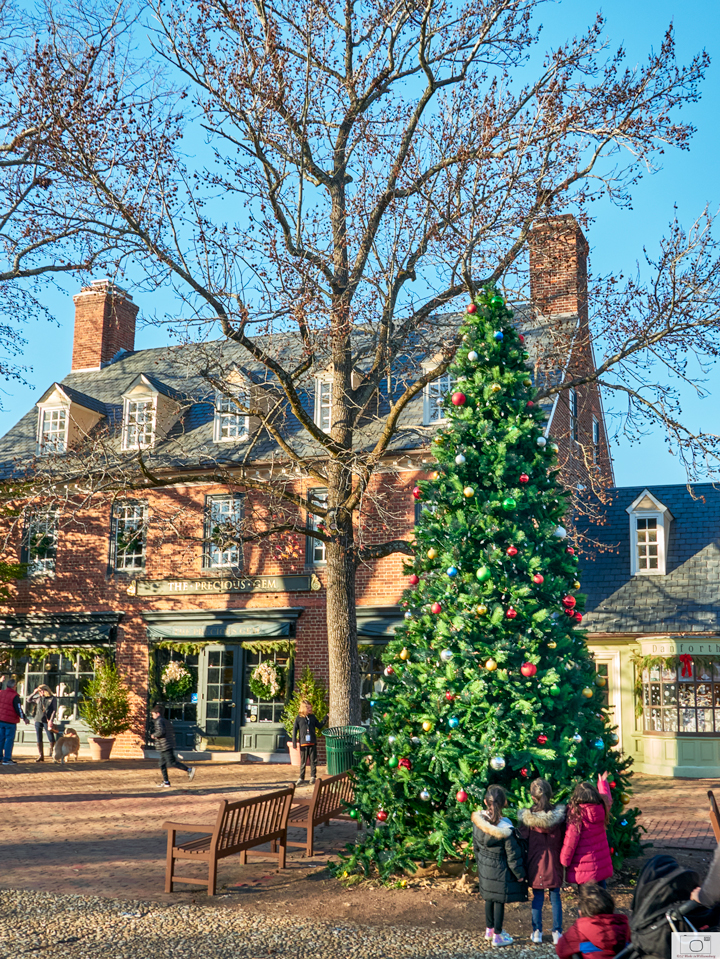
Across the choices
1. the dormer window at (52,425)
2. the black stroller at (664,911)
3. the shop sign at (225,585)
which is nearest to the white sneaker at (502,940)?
the black stroller at (664,911)

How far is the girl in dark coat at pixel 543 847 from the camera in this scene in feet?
21.6

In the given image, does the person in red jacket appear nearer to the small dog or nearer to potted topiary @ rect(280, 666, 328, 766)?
potted topiary @ rect(280, 666, 328, 766)

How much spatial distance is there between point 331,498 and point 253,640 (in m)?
7.87

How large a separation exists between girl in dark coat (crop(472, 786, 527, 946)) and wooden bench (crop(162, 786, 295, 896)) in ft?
7.57

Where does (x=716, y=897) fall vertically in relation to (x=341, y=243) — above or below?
below

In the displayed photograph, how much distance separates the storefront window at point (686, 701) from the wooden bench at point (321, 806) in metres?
9.95

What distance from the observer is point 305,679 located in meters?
19.2

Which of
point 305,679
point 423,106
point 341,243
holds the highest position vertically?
point 423,106

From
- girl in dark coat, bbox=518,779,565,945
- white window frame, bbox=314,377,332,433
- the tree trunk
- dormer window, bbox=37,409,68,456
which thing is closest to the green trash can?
the tree trunk

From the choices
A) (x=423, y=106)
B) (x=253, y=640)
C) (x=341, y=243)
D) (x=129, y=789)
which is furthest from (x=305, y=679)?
(x=423, y=106)

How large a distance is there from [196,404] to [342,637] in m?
11.7

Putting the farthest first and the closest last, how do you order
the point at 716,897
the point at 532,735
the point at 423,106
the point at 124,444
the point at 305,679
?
the point at 124,444 < the point at 305,679 < the point at 423,106 < the point at 532,735 < the point at 716,897

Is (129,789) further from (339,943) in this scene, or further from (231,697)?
(339,943)

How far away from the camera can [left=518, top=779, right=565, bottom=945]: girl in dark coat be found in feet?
21.6
